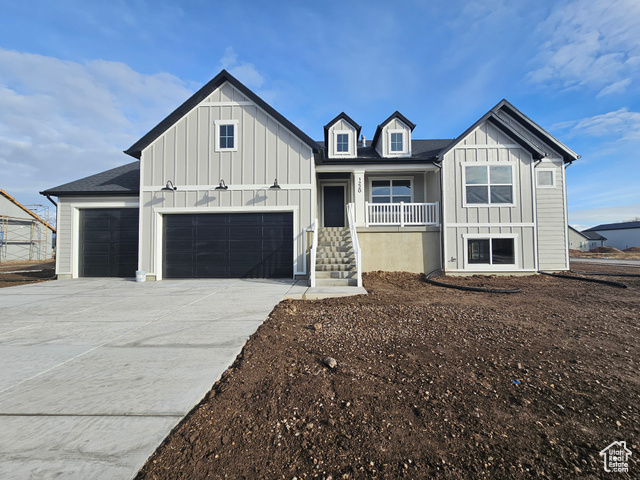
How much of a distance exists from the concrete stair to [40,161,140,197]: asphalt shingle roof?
6.86 meters

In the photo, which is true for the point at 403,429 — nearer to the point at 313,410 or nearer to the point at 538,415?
the point at 313,410

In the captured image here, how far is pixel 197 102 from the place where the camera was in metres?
9.46

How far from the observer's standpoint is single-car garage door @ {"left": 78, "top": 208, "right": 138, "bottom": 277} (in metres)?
9.75

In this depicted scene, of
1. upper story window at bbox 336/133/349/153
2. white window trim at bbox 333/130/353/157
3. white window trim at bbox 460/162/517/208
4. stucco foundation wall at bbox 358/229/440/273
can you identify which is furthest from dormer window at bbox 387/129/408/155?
stucco foundation wall at bbox 358/229/440/273

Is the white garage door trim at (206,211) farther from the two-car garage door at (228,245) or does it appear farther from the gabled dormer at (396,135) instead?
the gabled dormer at (396,135)

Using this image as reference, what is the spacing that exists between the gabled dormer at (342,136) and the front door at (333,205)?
5.60ft

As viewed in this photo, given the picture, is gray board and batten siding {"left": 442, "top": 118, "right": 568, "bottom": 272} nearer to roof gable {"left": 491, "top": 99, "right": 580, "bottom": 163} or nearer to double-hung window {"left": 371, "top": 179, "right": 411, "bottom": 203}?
roof gable {"left": 491, "top": 99, "right": 580, "bottom": 163}

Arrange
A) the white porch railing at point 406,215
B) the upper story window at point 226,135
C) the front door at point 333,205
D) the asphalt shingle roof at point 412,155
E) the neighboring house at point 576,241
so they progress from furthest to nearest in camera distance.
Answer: the neighboring house at point 576,241
the front door at point 333,205
the asphalt shingle roof at point 412,155
the white porch railing at point 406,215
the upper story window at point 226,135

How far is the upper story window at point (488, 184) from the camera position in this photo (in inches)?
379

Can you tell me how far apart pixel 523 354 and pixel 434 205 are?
7.92 meters

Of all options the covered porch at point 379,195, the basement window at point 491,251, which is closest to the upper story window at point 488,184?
the covered porch at point 379,195

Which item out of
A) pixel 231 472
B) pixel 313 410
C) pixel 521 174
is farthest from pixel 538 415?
pixel 521 174

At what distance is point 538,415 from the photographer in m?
1.97

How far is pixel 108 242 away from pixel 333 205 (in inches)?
349
